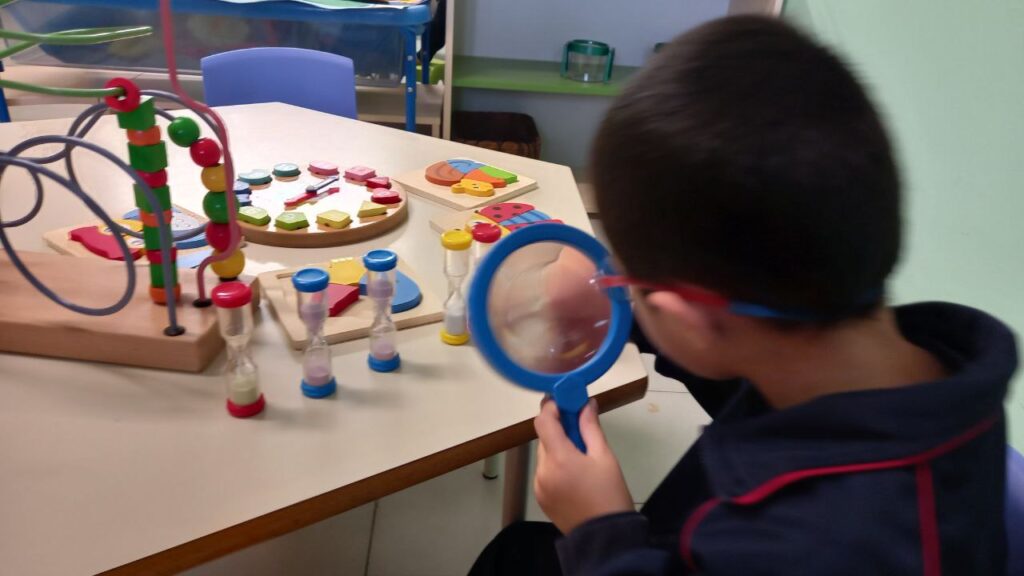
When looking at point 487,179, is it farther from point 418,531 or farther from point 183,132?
point 418,531

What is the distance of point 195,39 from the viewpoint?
2.53 meters

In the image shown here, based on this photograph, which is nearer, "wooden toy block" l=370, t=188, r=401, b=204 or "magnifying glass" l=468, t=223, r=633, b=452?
"magnifying glass" l=468, t=223, r=633, b=452

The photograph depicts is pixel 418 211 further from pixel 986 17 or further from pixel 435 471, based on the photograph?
pixel 986 17

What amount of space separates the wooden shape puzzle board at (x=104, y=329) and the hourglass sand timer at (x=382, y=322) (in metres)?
0.19

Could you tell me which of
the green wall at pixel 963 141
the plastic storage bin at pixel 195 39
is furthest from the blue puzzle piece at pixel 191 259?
the plastic storage bin at pixel 195 39

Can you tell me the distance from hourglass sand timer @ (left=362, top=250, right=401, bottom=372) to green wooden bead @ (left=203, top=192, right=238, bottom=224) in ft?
0.54

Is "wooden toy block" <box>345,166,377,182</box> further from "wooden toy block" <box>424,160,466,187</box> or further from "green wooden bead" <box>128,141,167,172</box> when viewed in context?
"green wooden bead" <box>128,141,167,172</box>

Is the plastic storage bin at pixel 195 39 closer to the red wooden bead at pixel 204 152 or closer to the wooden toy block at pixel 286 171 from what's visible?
the wooden toy block at pixel 286 171

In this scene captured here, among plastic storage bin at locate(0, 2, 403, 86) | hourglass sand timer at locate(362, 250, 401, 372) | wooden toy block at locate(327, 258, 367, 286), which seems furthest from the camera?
plastic storage bin at locate(0, 2, 403, 86)

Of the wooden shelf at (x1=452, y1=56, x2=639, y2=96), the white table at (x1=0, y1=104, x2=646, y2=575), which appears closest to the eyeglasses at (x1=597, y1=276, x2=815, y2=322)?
the white table at (x1=0, y1=104, x2=646, y2=575)

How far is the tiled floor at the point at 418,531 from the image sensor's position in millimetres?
1431

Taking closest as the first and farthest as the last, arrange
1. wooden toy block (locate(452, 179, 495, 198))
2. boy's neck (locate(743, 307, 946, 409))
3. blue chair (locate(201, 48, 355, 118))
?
boy's neck (locate(743, 307, 946, 409)), wooden toy block (locate(452, 179, 495, 198)), blue chair (locate(201, 48, 355, 118))

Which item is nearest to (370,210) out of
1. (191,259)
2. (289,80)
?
(191,259)

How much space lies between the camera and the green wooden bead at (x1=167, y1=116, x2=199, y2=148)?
813mm
